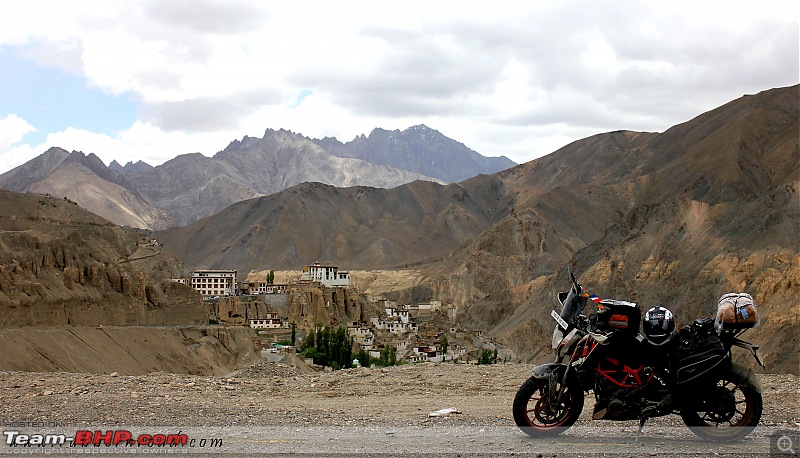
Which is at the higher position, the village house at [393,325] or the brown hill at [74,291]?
the brown hill at [74,291]

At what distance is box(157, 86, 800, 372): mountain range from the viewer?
63500 millimetres

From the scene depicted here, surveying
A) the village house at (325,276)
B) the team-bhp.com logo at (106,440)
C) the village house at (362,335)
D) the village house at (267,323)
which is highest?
the village house at (325,276)

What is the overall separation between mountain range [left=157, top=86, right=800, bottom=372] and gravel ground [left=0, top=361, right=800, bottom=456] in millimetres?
2573

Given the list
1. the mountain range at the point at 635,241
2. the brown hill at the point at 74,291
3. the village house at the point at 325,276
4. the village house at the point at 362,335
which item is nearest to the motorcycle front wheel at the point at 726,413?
the mountain range at the point at 635,241

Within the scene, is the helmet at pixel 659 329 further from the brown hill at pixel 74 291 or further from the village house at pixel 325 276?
the village house at pixel 325 276

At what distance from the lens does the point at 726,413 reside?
9.27m

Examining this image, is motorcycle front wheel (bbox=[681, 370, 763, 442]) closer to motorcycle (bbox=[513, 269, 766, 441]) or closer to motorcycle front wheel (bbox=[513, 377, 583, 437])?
motorcycle (bbox=[513, 269, 766, 441])

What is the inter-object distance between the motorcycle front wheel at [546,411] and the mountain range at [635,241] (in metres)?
1.76

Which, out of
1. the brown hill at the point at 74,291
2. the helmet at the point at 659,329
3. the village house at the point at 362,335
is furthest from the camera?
the village house at the point at 362,335

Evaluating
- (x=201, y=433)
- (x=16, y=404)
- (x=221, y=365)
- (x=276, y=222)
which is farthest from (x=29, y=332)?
(x=276, y=222)

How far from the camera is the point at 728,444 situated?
896cm

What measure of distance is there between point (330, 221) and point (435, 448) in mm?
190316

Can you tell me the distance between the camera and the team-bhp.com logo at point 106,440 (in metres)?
9.27

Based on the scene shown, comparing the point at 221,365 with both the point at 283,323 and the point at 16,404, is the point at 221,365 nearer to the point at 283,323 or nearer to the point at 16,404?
the point at 283,323
